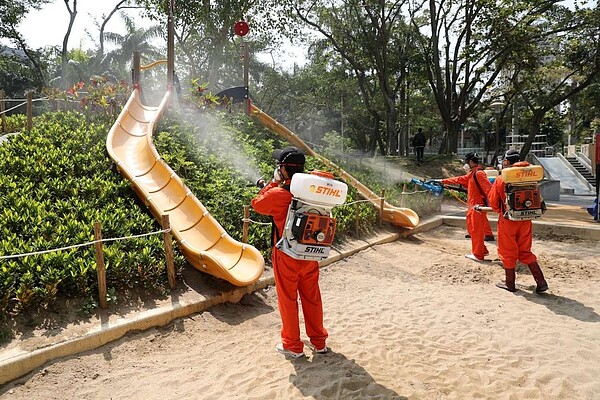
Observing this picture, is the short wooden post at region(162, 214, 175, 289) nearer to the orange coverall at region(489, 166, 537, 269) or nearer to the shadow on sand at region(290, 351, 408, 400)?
the shadow on sand at region(290, 351, 408, 400)

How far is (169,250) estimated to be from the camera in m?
5.18

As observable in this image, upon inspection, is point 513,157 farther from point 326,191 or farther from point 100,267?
point 100,267

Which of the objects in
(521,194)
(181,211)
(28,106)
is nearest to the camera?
(521,194)

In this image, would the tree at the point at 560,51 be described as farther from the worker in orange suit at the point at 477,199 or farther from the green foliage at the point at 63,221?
the green foliage at the point at 63,221

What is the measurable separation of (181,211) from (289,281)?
3.22 meters

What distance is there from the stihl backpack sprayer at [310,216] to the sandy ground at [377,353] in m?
1.01

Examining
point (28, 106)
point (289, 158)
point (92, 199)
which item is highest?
point (28, 106)

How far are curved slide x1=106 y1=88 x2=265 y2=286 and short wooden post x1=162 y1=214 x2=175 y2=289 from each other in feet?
1.21

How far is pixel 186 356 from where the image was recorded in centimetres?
421

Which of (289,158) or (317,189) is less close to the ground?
(289,158)

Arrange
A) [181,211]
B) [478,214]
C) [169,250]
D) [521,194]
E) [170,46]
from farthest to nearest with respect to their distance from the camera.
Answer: [170,46], [478,214], [181,211], [521,194], [169,250]

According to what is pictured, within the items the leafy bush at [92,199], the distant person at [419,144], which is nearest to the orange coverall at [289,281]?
the leafy bush at [92,199]

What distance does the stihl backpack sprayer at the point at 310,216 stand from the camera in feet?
12.3

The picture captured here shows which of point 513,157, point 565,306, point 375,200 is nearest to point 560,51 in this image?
point 375,200
